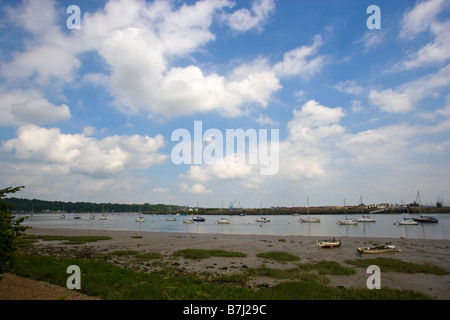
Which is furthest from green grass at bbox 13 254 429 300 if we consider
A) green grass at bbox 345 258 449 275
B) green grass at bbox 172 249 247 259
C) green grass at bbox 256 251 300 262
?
green grass at bbox 172 249 247 259

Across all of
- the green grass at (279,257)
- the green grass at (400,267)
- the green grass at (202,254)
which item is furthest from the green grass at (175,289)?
the green grass at (202,254)

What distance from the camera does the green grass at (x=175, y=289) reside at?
1487 cm

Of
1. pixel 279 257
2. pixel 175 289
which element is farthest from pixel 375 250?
pixel 175 289

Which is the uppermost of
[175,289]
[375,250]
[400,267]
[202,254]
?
[175,289]

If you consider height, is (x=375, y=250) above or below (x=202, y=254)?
above

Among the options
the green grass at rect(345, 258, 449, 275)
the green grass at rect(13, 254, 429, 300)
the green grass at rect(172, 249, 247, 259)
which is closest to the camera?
the green grass at rect(13, 254, 429, 300)

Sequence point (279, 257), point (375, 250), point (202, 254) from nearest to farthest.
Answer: point (279, 257)
point (202, 254)
point (375, 250)

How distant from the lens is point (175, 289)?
15891mm

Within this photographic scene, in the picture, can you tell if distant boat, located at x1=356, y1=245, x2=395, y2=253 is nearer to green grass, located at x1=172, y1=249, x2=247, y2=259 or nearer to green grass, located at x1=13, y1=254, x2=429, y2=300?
green grass, located at x1=172, y1=249, x2=247, y2=259

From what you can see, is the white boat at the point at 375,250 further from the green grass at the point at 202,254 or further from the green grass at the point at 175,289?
the green grass at the point at 175,289

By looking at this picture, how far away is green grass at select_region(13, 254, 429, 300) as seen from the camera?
1487 centimetres

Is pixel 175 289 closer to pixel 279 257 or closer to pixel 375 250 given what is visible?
pixel 279 257
